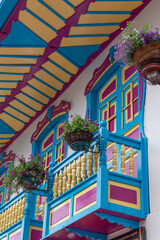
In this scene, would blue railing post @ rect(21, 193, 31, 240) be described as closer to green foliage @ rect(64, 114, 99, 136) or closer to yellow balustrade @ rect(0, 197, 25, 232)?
yellow balustrade @ rect(0, 197, 25, 232)

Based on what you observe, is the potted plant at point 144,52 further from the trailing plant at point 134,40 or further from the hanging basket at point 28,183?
the hanging basket at point 28,183

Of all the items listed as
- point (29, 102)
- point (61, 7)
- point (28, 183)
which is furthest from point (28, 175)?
point (29, 102)

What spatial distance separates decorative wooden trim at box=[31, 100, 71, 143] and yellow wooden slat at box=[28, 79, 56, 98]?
34 cm

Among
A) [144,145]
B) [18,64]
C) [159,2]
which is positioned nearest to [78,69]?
[18,64]

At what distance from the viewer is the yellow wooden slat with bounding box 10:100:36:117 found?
1180 cm

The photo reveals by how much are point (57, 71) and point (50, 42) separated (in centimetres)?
132

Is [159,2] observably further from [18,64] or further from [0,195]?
[0,195]

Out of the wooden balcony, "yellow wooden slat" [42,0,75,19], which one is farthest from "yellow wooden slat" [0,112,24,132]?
the wooden balcony

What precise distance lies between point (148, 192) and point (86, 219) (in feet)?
3.22

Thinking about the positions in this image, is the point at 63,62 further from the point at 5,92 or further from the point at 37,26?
the point at 5,92

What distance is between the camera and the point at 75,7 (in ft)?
26.3

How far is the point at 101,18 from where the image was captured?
8.55 meters

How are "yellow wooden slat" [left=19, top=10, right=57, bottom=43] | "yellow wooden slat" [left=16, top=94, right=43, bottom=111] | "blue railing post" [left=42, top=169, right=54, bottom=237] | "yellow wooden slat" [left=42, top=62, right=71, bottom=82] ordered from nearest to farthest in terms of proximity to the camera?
"blue railing post" [left=42, top=169, right=54, bottom=237]
"yellow wooden slat" [left=19, top=10, right=57, bottom=43]
"yellow wooden slat" [left=42, top=62, right=71, bottom=82]
"yellow wooden slat" [left=16, top=94, right=43, bottom=111]

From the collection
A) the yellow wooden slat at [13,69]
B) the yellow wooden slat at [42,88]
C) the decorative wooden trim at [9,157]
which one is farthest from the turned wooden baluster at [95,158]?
the decorative wooden trim at [9,157]
